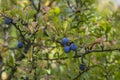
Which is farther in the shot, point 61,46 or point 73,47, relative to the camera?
point 61,46

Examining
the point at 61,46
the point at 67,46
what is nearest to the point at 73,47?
the point at 67,46

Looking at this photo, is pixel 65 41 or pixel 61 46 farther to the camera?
pixel 61 46

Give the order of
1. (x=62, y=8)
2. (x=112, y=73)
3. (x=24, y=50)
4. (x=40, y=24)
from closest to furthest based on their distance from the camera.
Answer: (x=40, y=24) < (x=112, y=73) < (x=24, y=50) < (x=62, y=8)

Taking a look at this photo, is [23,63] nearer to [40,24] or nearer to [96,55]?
[40,24]

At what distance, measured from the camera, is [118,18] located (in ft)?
9.05

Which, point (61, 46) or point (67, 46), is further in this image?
point (61, 46)

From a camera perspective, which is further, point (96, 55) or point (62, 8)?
point (62, 8)

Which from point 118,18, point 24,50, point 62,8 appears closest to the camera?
point 24,50

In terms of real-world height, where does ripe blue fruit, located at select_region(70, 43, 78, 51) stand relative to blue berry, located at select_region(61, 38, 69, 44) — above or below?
below

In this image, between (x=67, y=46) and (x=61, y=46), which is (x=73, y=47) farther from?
(x=61, y=46)

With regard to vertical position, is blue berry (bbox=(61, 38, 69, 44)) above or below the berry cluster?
above

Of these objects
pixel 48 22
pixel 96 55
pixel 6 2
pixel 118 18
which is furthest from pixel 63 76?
pixel 118 18

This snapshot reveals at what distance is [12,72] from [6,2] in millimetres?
440

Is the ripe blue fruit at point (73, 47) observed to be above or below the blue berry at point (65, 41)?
below
